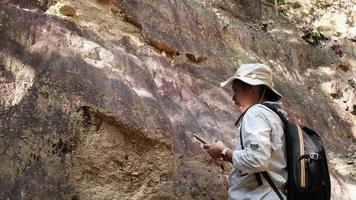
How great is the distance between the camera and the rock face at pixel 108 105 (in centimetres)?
413

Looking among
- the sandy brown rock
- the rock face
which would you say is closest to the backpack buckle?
the rock face

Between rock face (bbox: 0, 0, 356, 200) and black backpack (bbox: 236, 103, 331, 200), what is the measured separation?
5.06ft

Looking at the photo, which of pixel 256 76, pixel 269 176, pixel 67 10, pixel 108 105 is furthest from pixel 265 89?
pixel 67 10

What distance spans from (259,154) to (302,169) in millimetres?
363

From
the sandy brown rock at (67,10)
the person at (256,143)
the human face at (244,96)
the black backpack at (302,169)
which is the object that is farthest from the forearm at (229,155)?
the sandy brown rock at (67,10)

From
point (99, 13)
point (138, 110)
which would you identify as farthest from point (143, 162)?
point (99, 13)

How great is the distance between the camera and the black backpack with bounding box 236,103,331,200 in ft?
10.8

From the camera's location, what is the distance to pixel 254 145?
321cm

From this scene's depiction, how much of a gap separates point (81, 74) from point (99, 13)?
162cm

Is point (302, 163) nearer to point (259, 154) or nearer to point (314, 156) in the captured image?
point (314, 156)

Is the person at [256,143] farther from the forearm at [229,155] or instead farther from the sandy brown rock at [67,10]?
the sandy brown rock at [67,10]

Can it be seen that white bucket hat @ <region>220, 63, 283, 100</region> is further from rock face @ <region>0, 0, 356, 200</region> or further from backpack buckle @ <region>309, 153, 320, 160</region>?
rock face @ <region>0, 0, 356, 200</region>

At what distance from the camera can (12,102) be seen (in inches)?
169

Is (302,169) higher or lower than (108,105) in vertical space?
higher
